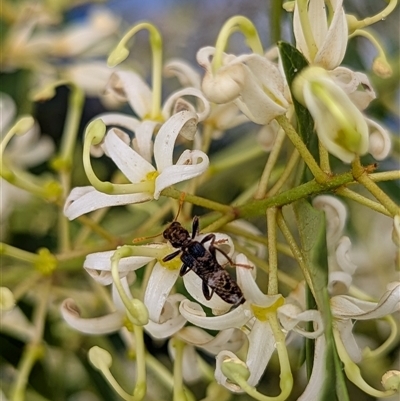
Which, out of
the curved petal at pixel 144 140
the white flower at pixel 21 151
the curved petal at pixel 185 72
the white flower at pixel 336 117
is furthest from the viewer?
the white flower at pixel 21 151

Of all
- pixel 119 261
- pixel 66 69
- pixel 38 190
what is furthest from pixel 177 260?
pixel 66 69

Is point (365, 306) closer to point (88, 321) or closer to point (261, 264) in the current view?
point (261, 264)

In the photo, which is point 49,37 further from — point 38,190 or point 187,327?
point 187,327

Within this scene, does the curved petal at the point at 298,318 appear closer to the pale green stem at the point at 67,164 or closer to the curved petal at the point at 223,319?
the curved petal at the point at 223,319

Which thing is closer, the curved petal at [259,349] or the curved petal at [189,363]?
the curved petal at [259,349]

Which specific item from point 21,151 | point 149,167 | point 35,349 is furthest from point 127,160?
point 21,151

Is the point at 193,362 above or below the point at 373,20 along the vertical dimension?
below

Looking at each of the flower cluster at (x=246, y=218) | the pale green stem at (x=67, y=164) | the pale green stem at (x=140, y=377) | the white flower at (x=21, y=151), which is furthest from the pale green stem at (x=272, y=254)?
the white flower at (x=21, y=151)

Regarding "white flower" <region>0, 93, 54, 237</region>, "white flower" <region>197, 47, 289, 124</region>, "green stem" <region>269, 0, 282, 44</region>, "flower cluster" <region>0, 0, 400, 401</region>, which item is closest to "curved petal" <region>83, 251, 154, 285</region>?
"flower cluster" <region>0, 0, 400, 401</region>
